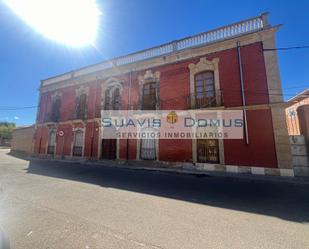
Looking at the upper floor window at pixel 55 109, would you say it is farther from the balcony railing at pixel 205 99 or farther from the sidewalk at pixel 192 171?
the balcony railing at pixel 205 99

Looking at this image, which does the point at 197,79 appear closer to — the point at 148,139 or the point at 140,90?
the point at 140,90

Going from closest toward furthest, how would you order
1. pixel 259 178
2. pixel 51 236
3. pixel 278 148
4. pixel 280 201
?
pixel 51 236, pixel 280 201, pixel 259 178, pixel 278 148

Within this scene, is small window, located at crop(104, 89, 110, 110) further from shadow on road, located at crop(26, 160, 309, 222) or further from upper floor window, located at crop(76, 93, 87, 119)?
shadow on road, located at crop(26, 160, 309, 222)

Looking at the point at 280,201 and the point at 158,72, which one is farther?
the point at 158,72

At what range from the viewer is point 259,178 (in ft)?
24.8

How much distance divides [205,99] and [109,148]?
24.8ft

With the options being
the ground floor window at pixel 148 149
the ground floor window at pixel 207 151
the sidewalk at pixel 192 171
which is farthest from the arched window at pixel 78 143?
the ground floor window at pixel 207 151

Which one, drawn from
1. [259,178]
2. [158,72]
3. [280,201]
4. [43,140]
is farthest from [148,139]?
[43,140]

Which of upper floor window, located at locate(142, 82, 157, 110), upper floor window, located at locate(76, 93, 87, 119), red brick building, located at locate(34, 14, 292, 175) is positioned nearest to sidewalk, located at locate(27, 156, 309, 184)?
Answer: red brick building, located at locate(34, 14, 292, 175)

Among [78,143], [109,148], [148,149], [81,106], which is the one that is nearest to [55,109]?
[81,106]

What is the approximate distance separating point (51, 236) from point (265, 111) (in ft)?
31.6

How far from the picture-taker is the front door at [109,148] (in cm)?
1274

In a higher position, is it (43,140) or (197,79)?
(197,79)

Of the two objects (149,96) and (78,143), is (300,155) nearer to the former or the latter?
(149,96)
